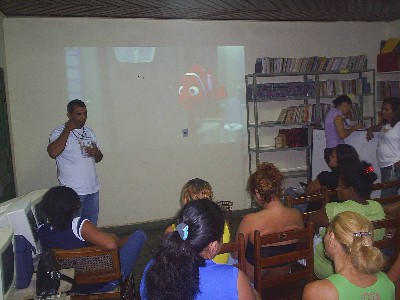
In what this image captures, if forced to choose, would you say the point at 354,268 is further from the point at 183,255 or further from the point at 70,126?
the point at 70,126

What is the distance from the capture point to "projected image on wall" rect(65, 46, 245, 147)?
5.12 meters

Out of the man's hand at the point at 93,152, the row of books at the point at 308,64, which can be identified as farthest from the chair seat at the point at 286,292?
the row of books at the point at 308,64

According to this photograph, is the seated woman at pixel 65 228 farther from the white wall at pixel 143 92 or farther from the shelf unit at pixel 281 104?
the shelf unit at pixel 281 104

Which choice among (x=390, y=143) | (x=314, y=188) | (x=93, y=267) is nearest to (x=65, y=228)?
(x=93, y=267)

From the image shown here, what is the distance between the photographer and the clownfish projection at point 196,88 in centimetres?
551

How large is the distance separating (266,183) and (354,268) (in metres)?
1.12

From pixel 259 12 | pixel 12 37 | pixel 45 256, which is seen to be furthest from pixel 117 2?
pixel 45 256

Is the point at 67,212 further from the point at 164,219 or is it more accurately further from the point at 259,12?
the point at 259,12

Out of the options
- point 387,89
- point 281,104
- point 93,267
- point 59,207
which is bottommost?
point 93,267

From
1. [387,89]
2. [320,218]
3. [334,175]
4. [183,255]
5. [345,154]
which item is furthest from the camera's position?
[387,89]

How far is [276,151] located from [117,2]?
10.5 feet

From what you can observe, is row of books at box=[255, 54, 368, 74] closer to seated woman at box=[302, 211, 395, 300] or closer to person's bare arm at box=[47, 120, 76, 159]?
person's bare arm at box=[47, 120, 76, 159]

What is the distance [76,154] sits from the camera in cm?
411

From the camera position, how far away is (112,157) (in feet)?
17.3
